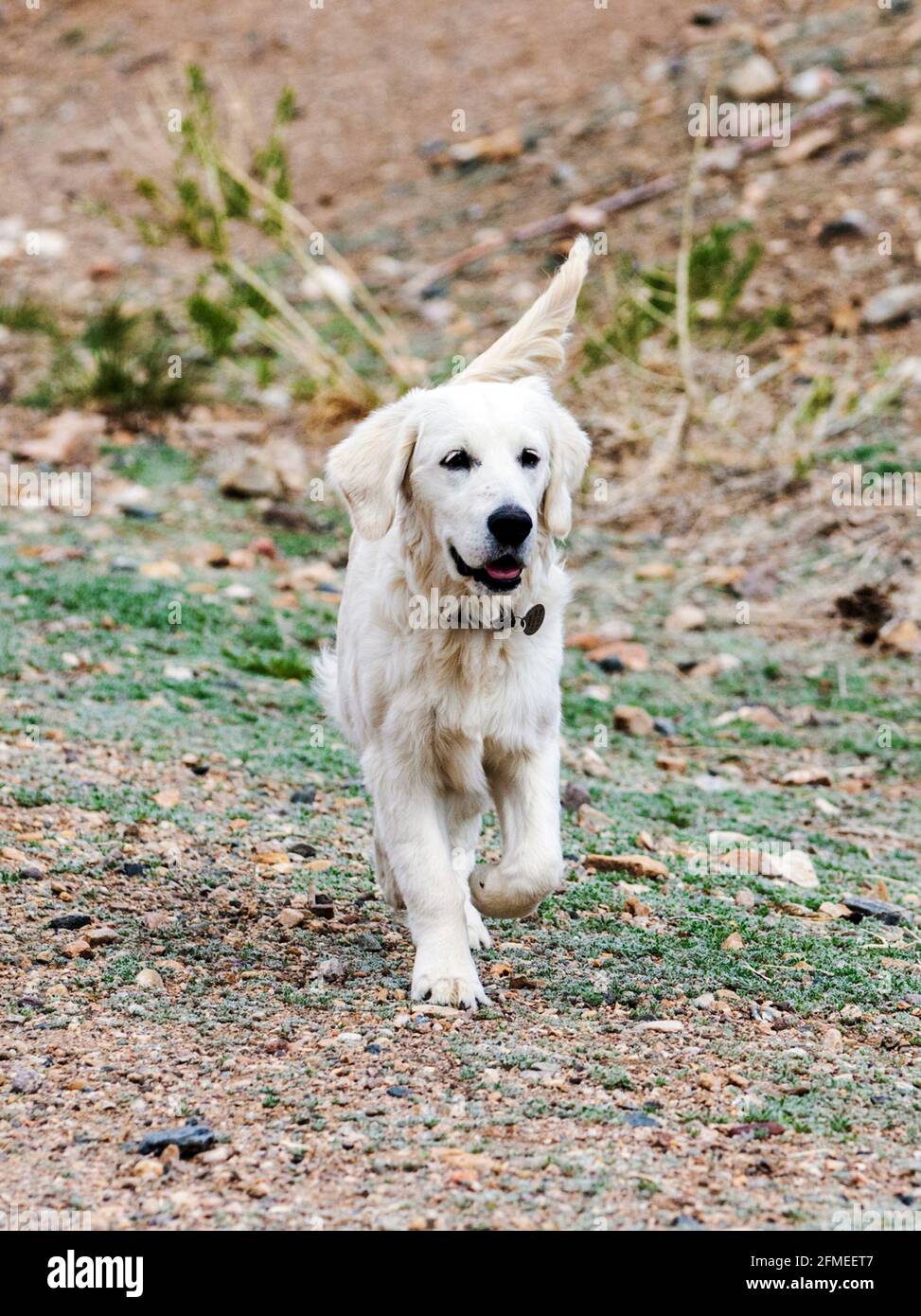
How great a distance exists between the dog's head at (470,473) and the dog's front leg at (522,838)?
1.64ft

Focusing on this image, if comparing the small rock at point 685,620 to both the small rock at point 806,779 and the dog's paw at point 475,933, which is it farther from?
the dog's paw at point 475,933

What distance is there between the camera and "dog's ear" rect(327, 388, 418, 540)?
416cm

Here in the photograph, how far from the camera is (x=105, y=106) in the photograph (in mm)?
16438

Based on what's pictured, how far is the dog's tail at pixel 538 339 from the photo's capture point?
15.4 feet

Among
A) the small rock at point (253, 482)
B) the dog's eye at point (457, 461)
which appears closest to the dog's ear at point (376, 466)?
the dog's eye at point (457, 461)

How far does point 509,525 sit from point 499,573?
145mm

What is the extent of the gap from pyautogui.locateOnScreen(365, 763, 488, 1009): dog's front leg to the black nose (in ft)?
2.20

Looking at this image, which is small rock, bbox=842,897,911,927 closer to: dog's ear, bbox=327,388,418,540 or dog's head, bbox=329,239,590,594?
dog's head, bbox=329,239,590,594

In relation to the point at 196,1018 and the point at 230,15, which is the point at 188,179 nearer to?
the point at 196,1018

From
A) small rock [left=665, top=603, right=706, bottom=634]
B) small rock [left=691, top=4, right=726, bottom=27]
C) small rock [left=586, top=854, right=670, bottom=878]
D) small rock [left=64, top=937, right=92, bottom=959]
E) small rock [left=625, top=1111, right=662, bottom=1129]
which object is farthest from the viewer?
small rock [left=691, top=4, right=726, bottom=27]

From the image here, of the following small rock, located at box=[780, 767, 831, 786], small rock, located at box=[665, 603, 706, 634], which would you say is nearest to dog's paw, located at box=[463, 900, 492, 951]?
small rock, located at box=[780, 767, 831, 786]

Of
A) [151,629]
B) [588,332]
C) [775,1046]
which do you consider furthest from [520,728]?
→ [588,332]

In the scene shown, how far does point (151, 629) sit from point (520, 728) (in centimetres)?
337

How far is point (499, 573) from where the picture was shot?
3916 mm
